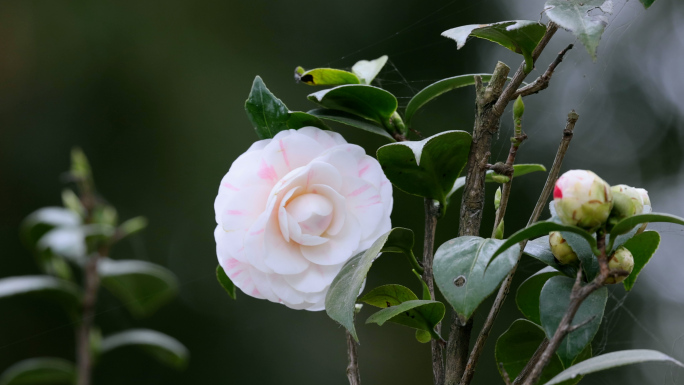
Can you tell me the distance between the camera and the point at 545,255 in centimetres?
43

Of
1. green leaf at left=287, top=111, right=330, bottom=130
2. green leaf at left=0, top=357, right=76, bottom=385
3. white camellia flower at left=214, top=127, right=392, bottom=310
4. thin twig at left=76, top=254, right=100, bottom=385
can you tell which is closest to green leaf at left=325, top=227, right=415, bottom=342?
white camellia flower at left=214, top=127, right=392, bottom=310

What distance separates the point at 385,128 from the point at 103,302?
8.22 ft

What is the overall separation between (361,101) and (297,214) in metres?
0.13

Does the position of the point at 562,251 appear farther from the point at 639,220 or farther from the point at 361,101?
the point at 361,101

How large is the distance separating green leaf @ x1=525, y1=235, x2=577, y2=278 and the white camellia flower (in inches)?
4.5

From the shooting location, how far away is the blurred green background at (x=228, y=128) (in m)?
2.35

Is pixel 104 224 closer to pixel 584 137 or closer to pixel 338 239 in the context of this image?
pixel 338 239

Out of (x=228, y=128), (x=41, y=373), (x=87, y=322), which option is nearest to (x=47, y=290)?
(x=87, y=322)

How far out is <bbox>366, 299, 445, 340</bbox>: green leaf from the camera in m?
0.42

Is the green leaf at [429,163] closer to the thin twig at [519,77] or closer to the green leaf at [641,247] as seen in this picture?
the thin twig at [519,77]

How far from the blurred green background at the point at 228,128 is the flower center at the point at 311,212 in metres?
1.75

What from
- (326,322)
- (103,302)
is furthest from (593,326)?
(103,302)

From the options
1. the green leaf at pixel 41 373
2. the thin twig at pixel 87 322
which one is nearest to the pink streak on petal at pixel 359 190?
the thin twig at pixel 87 322

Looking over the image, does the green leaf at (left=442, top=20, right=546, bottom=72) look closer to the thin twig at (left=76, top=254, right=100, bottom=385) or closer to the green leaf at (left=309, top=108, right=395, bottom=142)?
the green leaf at (left=309, top=108, right=395, bottom=142)
